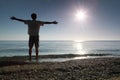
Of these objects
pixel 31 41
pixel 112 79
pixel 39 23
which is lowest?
pixel 112 79

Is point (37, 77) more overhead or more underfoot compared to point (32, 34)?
more underfoot

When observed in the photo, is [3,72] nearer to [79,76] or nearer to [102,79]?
[79,76]

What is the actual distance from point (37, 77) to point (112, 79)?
3349mm

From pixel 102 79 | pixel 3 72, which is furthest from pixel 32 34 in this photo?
pixel 102 79

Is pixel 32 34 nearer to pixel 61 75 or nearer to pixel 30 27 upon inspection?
pixel 30 27

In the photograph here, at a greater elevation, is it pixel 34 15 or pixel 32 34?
pixel 34 15

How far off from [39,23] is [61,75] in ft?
16.2

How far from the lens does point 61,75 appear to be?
41.1 ft

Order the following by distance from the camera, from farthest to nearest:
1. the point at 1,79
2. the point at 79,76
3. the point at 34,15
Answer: the point at 34,15, the point at 79,76, the point at 1,79

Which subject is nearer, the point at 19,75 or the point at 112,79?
the point at 112,79

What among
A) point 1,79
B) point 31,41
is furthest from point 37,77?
point 31,41

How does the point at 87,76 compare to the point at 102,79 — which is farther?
the point at 87,76

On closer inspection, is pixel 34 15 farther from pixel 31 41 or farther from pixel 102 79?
pixel 102 79

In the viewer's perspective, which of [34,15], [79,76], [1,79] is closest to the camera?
[1,79]
